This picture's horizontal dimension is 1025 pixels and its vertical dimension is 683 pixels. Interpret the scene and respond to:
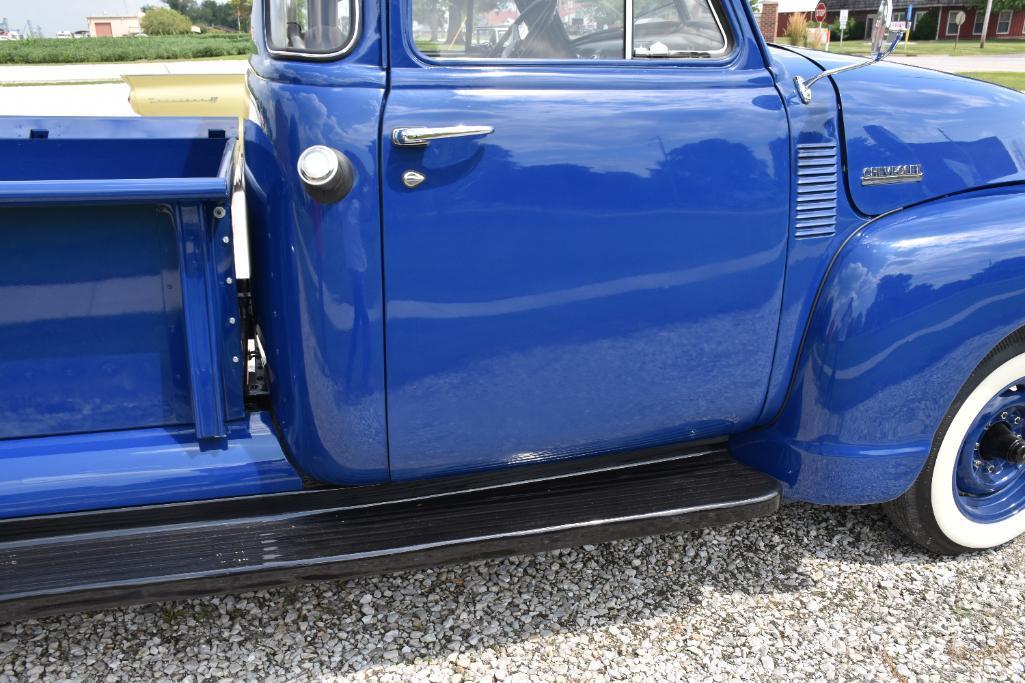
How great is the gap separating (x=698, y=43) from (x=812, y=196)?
0.48 metres

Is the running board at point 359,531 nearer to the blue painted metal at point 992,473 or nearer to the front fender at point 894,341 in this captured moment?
the front fender at point 894,341

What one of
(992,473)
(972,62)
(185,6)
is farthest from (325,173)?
(185,6)

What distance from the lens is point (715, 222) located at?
7.00ft

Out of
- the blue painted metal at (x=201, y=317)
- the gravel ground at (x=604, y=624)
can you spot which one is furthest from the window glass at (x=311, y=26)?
the gravel ground at (x=604, y=624)

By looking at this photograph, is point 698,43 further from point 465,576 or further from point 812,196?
point 465,576

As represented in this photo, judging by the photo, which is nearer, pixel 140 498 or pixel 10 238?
pixel 10 238

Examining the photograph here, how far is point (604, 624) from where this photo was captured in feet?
8.15

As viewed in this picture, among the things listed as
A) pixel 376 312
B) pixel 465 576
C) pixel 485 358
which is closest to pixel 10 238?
pixel 376 312

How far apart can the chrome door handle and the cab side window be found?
0.20 m

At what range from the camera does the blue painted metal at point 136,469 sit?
6.53 feet

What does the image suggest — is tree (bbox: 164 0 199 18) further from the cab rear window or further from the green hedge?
the cab rear window

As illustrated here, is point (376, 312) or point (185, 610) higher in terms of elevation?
point (376, 312)

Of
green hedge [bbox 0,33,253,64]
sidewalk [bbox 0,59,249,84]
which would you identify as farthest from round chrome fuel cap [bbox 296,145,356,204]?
green hedge [bbox 0,33,253,64]

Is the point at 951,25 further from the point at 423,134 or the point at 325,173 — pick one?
the point at 325,173
